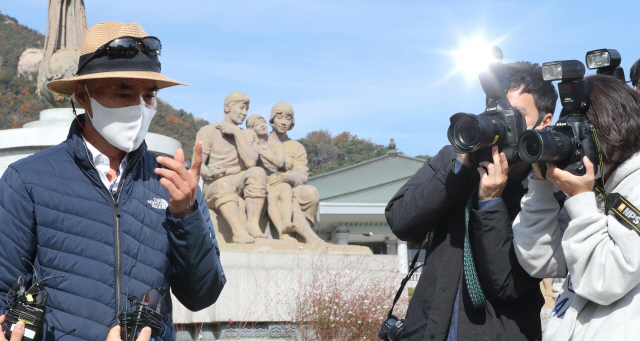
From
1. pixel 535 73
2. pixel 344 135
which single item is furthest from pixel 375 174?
pixel 535 73

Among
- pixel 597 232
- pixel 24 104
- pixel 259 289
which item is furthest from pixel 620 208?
pixel 24 104

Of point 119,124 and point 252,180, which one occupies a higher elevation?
point 252,180

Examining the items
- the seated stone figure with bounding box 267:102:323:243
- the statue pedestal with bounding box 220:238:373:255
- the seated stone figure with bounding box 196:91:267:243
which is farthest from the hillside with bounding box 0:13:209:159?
the statue pedestal with bounding box 220:238:373:255

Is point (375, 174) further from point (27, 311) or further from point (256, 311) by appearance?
point (27, 311)

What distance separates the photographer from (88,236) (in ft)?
5.76

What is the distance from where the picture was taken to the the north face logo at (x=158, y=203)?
1.90m

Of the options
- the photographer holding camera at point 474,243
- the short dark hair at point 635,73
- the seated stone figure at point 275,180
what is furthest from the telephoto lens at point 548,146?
the seated stone figure at point 275,180

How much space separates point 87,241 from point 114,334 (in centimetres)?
29

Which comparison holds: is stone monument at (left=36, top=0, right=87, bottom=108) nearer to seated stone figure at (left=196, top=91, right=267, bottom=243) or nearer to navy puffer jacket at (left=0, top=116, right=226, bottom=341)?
seated stone figure at (left=196, top=91, right=267, bottom=243)

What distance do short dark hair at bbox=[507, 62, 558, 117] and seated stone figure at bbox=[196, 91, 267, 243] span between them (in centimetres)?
588

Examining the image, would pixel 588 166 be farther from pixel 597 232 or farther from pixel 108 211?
pixel 108 211

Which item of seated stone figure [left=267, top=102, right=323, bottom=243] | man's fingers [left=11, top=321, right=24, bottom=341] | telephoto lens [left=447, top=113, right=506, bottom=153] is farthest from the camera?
seated stone figure [left=267, top=102, right=323, bottom=243]

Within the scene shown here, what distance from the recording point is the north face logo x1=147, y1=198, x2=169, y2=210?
190 centimetres

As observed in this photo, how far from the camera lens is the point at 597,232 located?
64.8 inches
